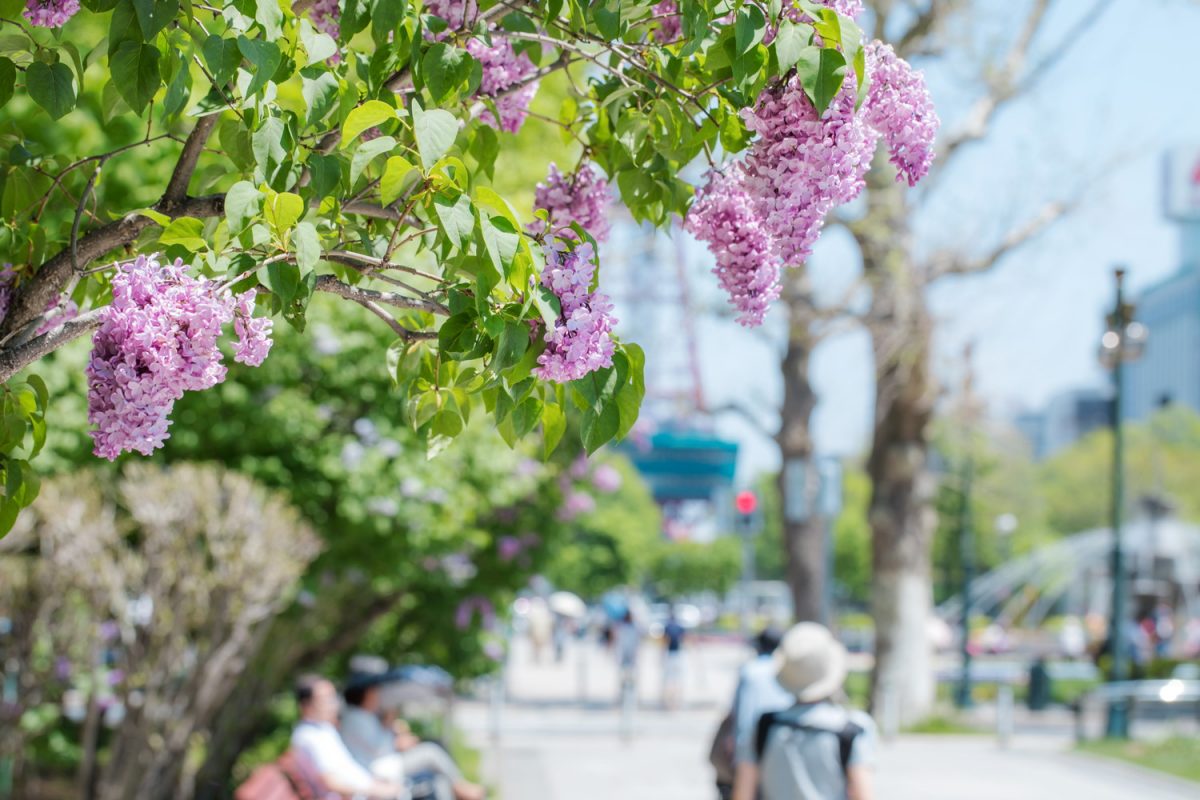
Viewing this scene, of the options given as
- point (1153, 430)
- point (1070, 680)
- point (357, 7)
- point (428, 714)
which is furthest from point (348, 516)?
point (1153, 430)

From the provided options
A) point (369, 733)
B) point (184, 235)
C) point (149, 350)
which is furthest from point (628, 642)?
point (149, 350)

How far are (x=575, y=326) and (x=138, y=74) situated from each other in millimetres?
914

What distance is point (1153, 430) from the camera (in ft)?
251

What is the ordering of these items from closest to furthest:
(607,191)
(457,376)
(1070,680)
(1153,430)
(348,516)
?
(457,376) → (607,191) → (348,516) → (1070,680) → (1153,430)

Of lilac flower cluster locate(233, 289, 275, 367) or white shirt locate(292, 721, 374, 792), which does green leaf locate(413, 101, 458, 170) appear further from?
white shirt locate(292, 721, 374, 792)

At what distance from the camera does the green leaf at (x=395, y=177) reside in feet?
9.82

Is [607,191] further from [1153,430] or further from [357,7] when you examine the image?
[1153,430]

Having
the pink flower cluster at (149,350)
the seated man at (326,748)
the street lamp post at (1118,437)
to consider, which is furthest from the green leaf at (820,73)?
the street lamp post at (1118,437)

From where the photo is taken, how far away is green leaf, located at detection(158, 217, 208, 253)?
302 centimetres

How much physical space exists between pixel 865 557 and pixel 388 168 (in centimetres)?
7878

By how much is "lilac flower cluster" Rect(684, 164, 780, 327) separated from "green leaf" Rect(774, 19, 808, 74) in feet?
1.30

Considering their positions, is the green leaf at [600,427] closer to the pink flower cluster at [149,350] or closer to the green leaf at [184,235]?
the pink flower cluster at [149,350]

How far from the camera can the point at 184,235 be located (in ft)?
10.0

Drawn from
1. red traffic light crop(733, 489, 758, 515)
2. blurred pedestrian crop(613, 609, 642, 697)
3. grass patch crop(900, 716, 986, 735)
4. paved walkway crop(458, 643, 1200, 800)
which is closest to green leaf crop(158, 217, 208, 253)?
paved walkway crop(458, 643, 1200, 800)
